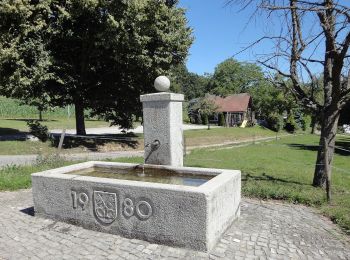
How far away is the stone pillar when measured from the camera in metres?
7.63

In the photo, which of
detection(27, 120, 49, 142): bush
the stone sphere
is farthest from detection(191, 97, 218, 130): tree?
the stone sphere

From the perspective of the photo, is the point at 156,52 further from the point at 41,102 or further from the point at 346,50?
the point at 346,50

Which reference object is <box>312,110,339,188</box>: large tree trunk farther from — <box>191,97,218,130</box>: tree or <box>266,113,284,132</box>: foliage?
<box>191,97,218,130</box>: tree

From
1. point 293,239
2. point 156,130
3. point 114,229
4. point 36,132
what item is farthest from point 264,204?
point 36,132

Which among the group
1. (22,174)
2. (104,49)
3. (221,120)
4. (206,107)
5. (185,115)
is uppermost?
(104,49)

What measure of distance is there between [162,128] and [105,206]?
2373mm

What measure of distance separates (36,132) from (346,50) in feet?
60.7

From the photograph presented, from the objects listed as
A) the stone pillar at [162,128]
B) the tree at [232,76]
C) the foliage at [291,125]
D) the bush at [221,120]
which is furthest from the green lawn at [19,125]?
the tree at [232,76]

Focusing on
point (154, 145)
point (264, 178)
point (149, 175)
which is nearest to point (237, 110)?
point (264, 178)

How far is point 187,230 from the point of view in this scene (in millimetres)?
5359

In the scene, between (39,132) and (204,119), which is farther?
(204,119)

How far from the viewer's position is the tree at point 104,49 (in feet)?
60.9

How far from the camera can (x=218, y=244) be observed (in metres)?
5.55

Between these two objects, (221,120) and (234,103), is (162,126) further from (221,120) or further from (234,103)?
(234,103)
